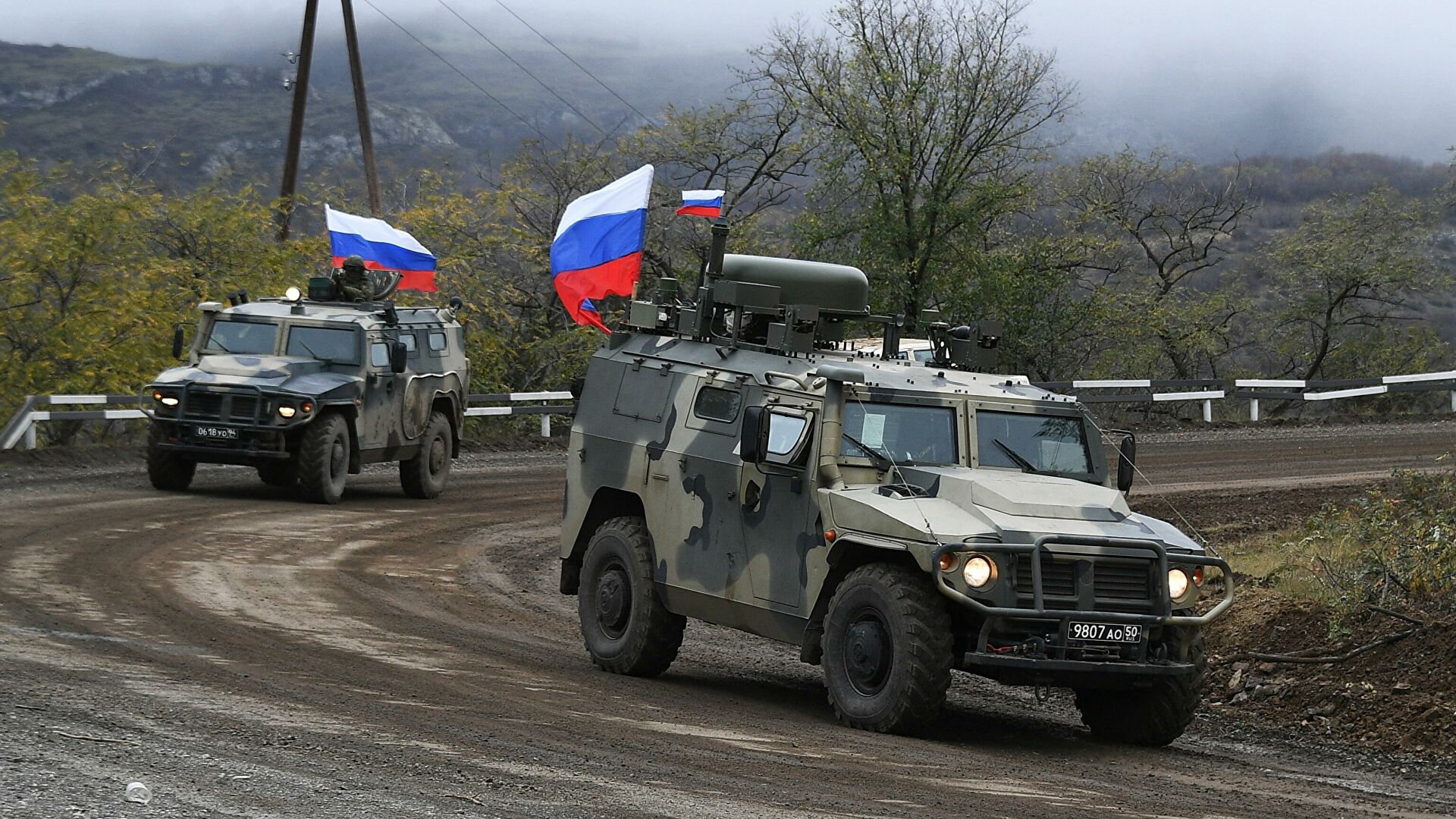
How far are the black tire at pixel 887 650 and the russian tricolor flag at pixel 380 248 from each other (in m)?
18.6

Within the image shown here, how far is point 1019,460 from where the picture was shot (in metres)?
10.0

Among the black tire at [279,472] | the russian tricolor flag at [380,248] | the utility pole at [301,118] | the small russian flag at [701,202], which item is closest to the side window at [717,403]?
the small russian flag at [701,202]

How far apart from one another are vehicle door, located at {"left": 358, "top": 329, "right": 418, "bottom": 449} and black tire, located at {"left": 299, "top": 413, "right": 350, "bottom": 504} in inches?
15.4

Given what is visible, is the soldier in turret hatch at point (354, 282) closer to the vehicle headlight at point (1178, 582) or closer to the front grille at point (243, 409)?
the front grille at point (243, 409)

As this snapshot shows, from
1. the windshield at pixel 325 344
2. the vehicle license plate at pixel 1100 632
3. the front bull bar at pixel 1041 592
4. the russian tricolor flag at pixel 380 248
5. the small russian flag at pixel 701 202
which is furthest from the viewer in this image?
the russian tricolor flag at pixel 380 248

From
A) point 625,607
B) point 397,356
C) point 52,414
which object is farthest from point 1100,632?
point 52,414

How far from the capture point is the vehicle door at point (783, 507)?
970 cm

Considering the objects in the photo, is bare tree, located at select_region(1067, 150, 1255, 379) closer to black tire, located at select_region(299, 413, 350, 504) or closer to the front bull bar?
black tire, located at select_region(299, 413, 350, 504)

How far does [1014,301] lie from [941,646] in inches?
1059

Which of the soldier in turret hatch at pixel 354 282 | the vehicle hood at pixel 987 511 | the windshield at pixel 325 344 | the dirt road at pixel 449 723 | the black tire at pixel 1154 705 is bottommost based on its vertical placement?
the dirt road at pixel 449 723

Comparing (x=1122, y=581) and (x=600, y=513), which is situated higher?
(x=1122, y=581)

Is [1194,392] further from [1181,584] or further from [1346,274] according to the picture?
[1181,584]

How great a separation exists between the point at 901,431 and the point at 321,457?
38.5ft

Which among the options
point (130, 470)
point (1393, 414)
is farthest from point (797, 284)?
point (1393, 414)
